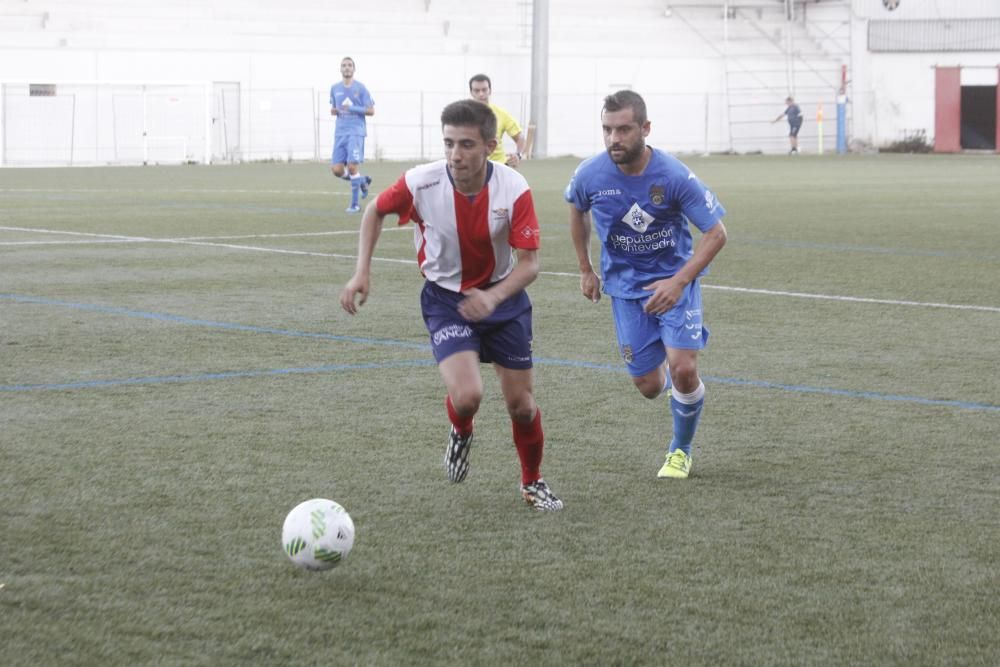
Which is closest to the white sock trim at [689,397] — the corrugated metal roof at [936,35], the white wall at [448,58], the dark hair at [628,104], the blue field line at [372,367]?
the dark hair at [628,104]

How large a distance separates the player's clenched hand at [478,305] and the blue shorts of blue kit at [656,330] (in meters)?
1.07

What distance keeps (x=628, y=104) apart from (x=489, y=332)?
108 cm

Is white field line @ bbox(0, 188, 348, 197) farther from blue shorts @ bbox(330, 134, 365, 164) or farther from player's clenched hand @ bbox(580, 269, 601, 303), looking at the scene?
player's clenched hand @ bbox(580, 269, 601, 303)

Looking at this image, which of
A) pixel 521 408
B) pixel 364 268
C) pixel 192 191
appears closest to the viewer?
pixel 364 268

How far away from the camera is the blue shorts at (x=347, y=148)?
68.6 ft

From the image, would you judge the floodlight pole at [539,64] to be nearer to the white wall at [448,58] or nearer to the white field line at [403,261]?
the white wall at [448,58]

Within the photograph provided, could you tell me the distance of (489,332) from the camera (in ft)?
17.6

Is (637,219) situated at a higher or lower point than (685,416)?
higher

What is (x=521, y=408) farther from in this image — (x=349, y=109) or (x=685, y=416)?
(x=349, y=109)

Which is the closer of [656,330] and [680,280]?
[680,280]

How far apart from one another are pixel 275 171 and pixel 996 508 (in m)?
31.5

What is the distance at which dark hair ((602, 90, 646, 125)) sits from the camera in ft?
18.9

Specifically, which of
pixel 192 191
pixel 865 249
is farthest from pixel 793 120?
pixel 865 249

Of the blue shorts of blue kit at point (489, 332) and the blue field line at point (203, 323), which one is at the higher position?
the blue shorts of blue kit at point (489, 332)
